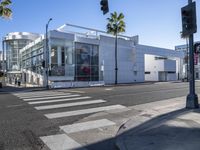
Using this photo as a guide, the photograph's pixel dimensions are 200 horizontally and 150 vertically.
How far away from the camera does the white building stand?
36.9 metres

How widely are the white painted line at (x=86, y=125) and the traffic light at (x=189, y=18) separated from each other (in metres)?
5.27

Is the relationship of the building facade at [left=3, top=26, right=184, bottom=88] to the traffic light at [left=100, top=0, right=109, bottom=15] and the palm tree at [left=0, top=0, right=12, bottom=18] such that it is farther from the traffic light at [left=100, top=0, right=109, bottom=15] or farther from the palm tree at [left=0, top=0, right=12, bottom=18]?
the traffic light at [left=100, top=0, right=109, bottom=15]

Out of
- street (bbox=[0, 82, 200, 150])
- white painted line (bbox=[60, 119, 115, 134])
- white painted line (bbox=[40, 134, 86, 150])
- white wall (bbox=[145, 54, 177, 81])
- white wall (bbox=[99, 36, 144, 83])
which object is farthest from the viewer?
white wall (bbox=[145, 54, 177, 81])

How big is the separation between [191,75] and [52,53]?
28.7 metres

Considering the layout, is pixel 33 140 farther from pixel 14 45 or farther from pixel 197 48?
pixel 14 45

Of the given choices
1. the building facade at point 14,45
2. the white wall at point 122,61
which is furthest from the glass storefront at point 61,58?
the building facade at point 14,45

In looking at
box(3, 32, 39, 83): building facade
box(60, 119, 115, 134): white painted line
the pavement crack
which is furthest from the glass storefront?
the pavement crack

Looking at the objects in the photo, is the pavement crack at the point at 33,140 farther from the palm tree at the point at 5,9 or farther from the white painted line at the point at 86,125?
the palm tree at the point at 5,9

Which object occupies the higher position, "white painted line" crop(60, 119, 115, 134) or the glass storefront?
the glass storefront

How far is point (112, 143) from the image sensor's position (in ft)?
20.0

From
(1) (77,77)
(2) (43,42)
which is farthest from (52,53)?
(1) (77,77)

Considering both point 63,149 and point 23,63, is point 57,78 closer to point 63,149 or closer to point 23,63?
point 23,63

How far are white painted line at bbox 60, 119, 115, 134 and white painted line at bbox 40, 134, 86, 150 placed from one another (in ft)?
1.95

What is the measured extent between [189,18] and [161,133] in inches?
230
